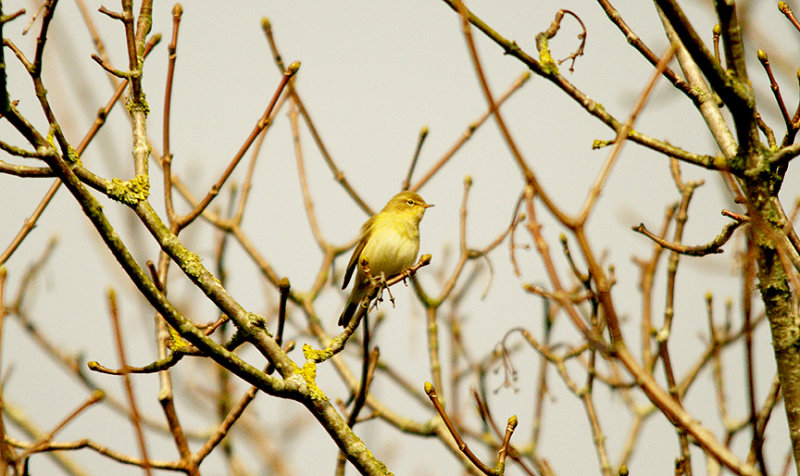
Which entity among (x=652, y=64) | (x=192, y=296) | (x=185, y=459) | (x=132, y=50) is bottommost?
(x=185, y=459)

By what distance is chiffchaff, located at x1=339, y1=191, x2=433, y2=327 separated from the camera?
6.82m

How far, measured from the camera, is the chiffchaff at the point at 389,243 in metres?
6.82

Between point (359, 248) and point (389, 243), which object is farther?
point (359, 248)

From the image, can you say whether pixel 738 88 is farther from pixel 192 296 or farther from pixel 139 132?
pixel 192 296

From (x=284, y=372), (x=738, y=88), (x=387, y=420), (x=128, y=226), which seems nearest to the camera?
(x=738, y=88)

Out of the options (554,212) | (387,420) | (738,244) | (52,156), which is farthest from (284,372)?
(387,420)

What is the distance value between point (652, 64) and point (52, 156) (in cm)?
240

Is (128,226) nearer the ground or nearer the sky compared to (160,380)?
nearer the sky

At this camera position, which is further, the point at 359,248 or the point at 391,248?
the point at 359,248

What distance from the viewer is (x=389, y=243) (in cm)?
685

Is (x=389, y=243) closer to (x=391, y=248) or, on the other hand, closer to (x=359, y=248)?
(x=391, y=248)

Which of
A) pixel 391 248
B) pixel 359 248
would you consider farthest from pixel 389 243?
pixel 359 248

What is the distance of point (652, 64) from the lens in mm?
3195

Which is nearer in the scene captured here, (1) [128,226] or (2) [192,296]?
(1) [128,226]
